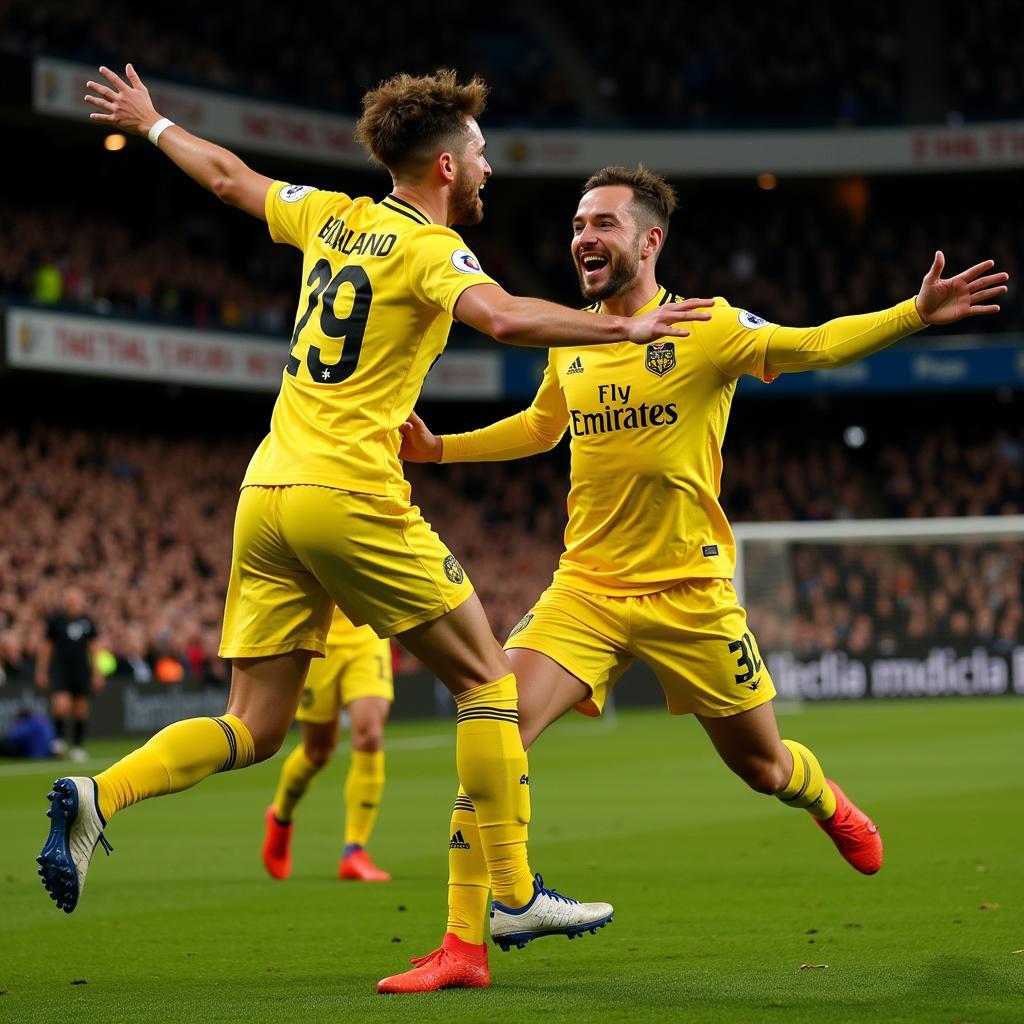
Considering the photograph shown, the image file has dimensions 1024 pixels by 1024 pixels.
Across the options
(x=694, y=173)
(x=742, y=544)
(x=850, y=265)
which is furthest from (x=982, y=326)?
(x=742, y=544)

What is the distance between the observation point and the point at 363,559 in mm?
5309

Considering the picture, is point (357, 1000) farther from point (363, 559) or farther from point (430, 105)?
point (430, 105)

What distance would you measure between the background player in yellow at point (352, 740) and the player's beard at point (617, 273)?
3390 mm

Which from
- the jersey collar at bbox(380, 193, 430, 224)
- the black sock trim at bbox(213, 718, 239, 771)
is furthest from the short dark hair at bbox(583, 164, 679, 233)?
the black sock trim at bbox(213, 718, 239, 771)

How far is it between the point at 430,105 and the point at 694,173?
105 feet

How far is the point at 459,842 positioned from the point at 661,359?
196cm

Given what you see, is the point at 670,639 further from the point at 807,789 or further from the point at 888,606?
the point at 888,606

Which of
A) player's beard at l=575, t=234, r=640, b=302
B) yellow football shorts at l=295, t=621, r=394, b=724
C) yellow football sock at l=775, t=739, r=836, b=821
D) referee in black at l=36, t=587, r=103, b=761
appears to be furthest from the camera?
referee in black at l=36, t=587, r=103, b=761

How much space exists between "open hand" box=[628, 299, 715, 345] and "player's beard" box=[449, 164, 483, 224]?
882 mm

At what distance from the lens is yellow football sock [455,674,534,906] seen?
17.9 feet

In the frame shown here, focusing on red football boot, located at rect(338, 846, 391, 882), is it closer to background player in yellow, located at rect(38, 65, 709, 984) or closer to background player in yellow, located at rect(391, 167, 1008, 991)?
background player in yellow, located at rect(391, 167, 1008, 991)

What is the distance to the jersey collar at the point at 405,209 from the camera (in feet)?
18.1

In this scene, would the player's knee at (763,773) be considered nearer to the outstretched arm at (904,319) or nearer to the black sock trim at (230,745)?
the outstretched arm at (904,319)

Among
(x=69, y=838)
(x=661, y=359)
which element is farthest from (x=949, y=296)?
(x=69, y=838)
